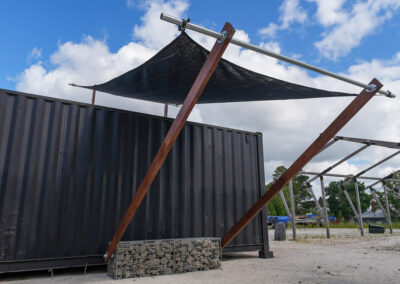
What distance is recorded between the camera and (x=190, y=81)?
16.5 feet

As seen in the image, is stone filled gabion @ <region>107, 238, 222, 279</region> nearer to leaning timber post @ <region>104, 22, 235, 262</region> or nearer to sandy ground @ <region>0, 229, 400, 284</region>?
sandy ground @ <region>0, 229, 400, 284</region>

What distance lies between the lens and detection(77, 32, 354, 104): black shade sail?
4203mm

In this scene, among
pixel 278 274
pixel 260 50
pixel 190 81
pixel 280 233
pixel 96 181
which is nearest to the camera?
pixel 260 50

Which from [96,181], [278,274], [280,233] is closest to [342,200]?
[280,233]

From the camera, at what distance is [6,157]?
13.9 ft

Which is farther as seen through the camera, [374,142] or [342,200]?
[342,200]

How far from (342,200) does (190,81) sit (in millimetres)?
51527

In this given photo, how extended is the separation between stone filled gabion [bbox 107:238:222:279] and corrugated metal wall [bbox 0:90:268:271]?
2.29 ft

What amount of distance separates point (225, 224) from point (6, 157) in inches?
160

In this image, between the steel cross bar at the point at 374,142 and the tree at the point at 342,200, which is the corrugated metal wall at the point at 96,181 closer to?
the steel cross bar at the point at 374,142

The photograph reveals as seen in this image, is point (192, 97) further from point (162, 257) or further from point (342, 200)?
point (342, 200)

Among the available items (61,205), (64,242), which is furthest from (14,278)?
(61,205)

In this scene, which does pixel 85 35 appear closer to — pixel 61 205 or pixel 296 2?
pixel 61 205

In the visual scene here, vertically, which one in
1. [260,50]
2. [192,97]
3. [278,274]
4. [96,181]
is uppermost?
[260,50]
